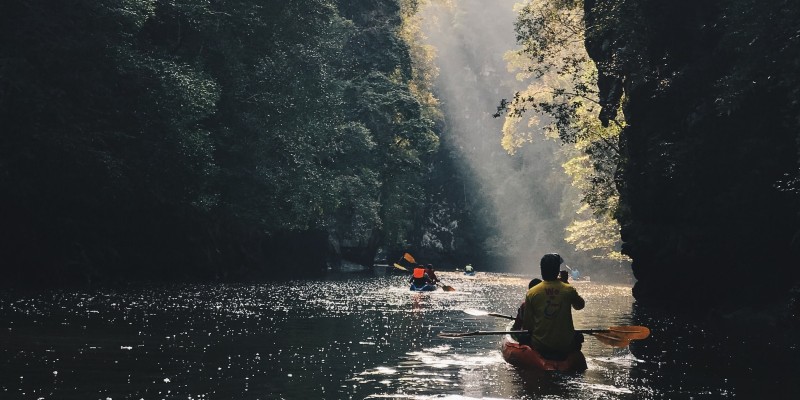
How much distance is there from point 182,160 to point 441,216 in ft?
189

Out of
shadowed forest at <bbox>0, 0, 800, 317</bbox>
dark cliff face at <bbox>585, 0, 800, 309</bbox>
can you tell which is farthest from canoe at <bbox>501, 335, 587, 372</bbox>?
dark cliff face at <bbox>585, 0, 800, 309</bbox>

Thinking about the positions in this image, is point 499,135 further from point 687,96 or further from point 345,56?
point 687,96

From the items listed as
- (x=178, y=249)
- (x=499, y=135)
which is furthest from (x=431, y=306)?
(x=499, y=135)

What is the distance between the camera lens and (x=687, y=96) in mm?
28625

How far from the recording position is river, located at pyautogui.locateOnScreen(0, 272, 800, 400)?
Answer: 1279 cm

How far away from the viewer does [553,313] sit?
1502 cm

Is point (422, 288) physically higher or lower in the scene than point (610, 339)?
higher

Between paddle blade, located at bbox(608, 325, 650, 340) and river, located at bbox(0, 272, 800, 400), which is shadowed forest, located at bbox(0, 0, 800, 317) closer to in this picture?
river, located at bbox(0, 272, 800, 400)

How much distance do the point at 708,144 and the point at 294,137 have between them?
1025 inches

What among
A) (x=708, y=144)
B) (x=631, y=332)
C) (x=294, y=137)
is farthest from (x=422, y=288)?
(x=631, y=332)

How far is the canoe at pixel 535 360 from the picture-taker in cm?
1502

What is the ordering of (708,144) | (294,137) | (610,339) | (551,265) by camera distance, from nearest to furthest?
(551,265) < (610,339) < (708,144) < (294,137)

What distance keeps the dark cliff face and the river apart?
2.33 m

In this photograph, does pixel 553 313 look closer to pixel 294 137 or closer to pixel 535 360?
pixel 535 360
